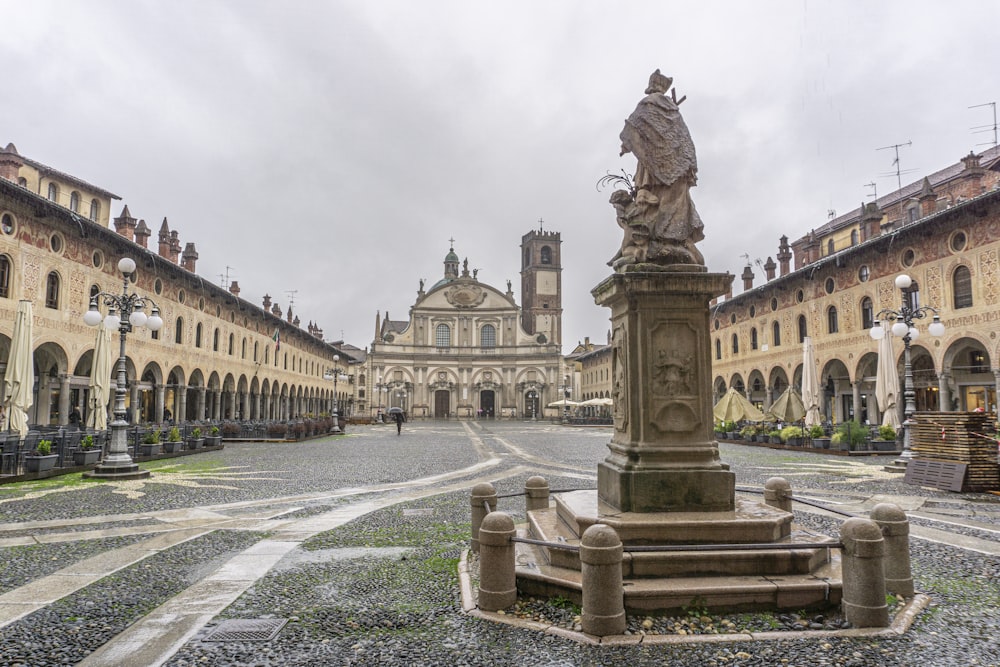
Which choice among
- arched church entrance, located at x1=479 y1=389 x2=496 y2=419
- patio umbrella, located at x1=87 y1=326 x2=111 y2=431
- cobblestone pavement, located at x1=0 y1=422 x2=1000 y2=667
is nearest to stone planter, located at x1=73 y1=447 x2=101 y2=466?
cobblestone pavement, located at x1=0 y1=422 x2=1000 y2=667

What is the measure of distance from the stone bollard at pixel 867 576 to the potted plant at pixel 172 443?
1838cm

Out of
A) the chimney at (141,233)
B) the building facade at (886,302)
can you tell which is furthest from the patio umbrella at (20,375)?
the building facade at (886,302)

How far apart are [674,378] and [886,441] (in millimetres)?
16781

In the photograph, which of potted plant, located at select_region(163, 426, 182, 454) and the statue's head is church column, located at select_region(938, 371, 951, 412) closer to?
the statue's head

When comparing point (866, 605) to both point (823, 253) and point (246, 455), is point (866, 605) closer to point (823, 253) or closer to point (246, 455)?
point (246, 455)

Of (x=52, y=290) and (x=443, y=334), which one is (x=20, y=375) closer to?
(x=52, y=290)

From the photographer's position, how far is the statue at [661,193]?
6.14 metres

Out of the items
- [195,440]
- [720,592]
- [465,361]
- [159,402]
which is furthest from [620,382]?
[465,361]

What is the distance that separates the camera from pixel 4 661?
3742 mm

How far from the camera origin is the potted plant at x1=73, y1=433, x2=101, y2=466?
548 inches

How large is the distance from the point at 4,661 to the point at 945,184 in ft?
122

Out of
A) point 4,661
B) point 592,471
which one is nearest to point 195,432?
point 592,471

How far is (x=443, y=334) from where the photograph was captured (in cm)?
7300

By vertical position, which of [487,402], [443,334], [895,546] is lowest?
[895,546]
